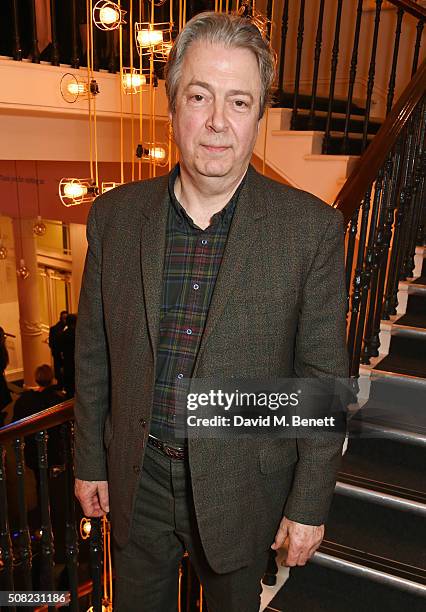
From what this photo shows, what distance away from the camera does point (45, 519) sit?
1.94m

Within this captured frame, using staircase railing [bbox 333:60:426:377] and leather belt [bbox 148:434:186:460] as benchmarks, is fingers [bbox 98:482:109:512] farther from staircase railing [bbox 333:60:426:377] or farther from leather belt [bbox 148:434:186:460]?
staircase railing [bbox 333:60:426:377]

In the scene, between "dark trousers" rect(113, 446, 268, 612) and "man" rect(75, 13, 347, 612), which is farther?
"dark trousers" rect(113, 446, 268, 612)

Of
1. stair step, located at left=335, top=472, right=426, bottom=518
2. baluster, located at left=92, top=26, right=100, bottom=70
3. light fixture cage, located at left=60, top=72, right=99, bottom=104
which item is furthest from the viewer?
baluster, located at left=92, top=26, right=100, bottom=70

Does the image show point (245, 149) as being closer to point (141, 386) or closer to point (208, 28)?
point (208, 28)

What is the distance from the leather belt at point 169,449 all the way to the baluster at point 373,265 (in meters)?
1.60

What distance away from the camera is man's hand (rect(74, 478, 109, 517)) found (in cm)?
152

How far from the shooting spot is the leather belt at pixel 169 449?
133 centimetres

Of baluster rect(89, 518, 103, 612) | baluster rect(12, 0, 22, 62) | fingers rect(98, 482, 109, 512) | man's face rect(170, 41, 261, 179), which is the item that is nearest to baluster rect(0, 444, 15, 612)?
baluster rect(89, 518, 103, 612)

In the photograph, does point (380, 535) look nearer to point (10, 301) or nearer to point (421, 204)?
point (421, 204)

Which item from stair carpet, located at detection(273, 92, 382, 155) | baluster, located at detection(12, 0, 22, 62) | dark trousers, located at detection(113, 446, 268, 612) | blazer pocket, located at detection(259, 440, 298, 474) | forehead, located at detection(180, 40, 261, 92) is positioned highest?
baluster, located at detection(12, 0, 22, 62)

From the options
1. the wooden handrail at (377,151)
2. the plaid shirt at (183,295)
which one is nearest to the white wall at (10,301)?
the wooden handrail at (377,151)

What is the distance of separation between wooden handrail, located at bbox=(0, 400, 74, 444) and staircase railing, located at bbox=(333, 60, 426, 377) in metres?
1.22

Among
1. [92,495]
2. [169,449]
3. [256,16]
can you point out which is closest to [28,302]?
[256,16]

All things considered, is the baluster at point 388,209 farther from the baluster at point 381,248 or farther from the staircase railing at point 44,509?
the staircase railing at point 44,509
